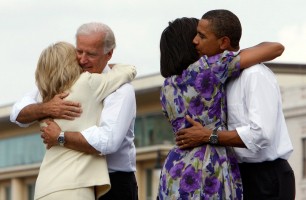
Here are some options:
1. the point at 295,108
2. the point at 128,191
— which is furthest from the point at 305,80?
the point at 128,191

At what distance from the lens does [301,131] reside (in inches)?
2579

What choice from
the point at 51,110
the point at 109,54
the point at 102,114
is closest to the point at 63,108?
the point at 51,110

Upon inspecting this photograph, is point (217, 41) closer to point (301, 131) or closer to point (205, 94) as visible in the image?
point (205, 94)

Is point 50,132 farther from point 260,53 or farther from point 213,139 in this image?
point 260,53

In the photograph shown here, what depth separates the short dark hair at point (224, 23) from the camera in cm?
678

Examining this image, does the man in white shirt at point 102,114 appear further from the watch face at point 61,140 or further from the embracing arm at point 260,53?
the embracing arm at point 260,53

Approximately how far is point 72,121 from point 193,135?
77 cm

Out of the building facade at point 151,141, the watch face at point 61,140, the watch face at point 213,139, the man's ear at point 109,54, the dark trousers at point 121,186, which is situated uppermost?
the man's ear at point 109,54

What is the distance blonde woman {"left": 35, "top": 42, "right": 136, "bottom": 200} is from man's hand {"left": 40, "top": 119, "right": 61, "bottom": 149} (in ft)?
0.09

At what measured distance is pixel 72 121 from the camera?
23.7 feet

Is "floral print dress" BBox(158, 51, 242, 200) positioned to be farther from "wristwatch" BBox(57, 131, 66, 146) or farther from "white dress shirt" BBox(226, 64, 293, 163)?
"wristwatch" BBox(57, 131, 66, 146)

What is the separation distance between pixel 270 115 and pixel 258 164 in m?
0.34

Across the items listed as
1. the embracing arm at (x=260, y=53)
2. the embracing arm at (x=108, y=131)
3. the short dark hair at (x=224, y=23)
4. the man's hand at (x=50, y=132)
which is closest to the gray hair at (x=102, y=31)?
the embracing arm at (x=108, y=131)

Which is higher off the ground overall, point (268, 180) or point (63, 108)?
point (63, 108)
